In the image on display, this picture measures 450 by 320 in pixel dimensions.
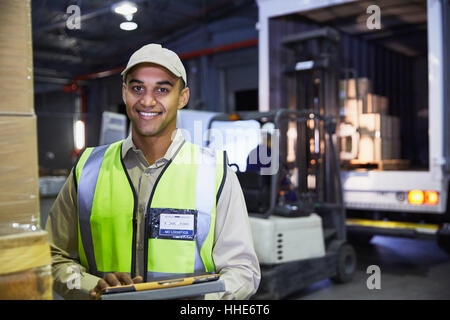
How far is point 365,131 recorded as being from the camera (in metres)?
6.47

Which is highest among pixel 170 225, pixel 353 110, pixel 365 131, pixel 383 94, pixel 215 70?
pixel 215 70

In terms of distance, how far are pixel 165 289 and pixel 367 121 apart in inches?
222

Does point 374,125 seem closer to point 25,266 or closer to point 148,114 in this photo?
point 148,114

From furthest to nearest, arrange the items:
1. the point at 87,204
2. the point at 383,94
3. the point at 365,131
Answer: the point at 383,94 < the point at 365,131 < the point at 87,204

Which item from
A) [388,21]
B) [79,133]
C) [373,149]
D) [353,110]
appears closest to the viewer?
[373,149]

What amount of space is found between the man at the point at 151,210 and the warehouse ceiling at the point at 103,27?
8542 mm

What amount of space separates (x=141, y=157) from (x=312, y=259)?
3.61m

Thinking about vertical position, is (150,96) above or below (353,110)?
below

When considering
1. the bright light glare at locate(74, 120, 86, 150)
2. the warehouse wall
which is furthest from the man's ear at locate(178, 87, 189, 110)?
the bright light glare at locate(74, 120, 86, 150)

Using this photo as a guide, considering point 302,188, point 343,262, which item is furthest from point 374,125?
point 343,262

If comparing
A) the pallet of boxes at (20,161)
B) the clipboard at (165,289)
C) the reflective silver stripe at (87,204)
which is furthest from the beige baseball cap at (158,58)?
the clipboard at (165,289)

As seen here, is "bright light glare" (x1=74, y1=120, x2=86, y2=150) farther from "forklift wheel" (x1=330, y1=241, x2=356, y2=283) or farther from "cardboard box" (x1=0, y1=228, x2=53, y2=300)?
"cardboard box" (x1=0, y1=228, x2=53, y2=300)

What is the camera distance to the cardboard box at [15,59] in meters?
1.04

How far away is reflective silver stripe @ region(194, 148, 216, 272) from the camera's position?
1774mm
